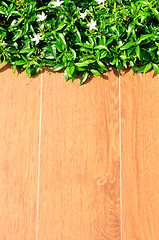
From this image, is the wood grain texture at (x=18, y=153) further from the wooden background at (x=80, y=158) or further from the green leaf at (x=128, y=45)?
the green leaf at (x=128, y=45)

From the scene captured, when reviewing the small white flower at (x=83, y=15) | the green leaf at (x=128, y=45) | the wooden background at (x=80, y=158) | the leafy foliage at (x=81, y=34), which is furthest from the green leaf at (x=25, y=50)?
the green leaf at (x=128, y=45)

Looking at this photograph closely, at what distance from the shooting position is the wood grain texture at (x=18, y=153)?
1.05 meters

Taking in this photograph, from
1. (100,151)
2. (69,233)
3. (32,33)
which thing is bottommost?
(69,233)

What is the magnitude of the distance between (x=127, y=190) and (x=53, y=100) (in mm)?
475

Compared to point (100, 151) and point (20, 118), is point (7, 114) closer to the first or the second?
point (20, 118)

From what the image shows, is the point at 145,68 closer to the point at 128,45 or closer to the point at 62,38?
the point at 128,45

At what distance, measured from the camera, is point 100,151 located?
3.48ft

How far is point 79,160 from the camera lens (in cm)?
106

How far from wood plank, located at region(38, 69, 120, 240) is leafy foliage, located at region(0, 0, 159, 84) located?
0.08 m

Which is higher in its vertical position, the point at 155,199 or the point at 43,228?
the point at 155,199

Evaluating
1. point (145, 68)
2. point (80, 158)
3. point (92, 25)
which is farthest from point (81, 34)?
point (80, 158)

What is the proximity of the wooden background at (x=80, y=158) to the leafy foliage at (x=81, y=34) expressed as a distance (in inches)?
2.4

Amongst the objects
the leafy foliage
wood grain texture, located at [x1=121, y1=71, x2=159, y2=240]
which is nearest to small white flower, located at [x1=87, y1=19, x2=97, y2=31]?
the leafy foliage

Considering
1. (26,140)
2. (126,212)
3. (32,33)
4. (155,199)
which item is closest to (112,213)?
(126,212)
